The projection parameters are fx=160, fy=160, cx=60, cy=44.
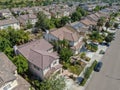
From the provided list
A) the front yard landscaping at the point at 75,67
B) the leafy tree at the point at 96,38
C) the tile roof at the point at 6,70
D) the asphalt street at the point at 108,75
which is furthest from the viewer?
the leafy tree at the point at 96,38

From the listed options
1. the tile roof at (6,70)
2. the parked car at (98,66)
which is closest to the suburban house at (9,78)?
the tile roof at (6,70)

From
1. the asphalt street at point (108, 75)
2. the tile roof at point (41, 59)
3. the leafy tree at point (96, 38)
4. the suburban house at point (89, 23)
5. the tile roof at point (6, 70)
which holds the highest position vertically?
the tile roof at point (6, 70)

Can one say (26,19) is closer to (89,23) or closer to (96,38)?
(89,23)

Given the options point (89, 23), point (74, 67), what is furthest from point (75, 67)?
point (89, 23)

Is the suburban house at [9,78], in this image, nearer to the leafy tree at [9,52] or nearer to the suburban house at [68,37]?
the leafy tree at [9,52]

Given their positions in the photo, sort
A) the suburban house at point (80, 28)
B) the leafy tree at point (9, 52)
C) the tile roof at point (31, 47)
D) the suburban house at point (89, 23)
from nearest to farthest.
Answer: the tile roof at point (31, 47), the leafy tree at point (9, 52), the suburban house at point (80, 28), the suburban house at point (89, 23)

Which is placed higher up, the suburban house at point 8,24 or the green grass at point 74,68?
the suburban house at point 8,24
